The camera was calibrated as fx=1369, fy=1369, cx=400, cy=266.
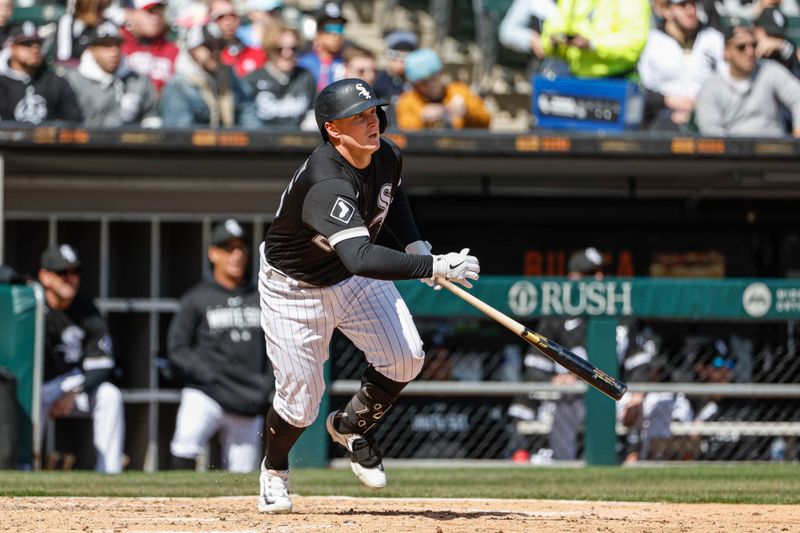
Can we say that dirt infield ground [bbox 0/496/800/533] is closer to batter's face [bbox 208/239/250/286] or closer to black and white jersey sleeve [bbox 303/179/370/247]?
black and white jersey sleeve [bbox 303/179/370/247]

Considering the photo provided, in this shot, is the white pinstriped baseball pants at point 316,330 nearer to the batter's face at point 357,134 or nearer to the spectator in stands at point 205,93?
the batter's face at point 357,134

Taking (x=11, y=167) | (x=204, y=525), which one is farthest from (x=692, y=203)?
(x=204, y=525)

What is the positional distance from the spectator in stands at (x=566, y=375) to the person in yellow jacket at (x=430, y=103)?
1477mm

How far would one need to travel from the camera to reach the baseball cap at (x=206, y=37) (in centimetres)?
956

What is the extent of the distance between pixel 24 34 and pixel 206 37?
1.23 metres

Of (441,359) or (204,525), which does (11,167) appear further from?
(204,525)

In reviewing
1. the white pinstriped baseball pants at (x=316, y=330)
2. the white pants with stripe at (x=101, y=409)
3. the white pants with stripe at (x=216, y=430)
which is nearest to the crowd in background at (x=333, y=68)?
the white pants with stripe at (x=101, y=409)

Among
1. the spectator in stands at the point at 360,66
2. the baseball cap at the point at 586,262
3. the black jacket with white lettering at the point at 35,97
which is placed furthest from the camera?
the spectator in stands at the point at 360,66

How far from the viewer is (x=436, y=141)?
8.74 metres

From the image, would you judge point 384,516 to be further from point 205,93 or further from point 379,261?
point 205,93

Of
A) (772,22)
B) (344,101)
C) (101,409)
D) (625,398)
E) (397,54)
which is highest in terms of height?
(772,22)

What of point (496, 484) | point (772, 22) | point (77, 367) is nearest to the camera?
point (496, 484)

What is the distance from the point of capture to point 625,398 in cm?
848

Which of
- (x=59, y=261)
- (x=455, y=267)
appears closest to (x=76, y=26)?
(x=59, y=261)
